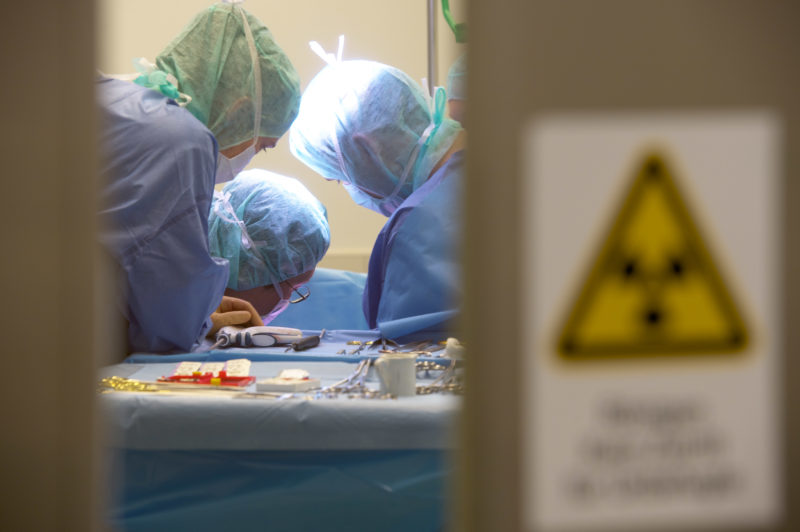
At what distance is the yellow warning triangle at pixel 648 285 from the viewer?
18.0 inches

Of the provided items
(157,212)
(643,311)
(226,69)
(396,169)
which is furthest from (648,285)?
(396,169)

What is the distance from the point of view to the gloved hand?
1946mm

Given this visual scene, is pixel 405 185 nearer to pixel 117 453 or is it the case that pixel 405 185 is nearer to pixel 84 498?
pixel 117 453

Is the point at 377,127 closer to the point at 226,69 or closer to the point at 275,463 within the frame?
the point at 226,69

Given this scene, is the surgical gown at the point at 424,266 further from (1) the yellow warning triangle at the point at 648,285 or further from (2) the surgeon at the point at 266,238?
(1) the yellow warning triangle at the point at 648,285

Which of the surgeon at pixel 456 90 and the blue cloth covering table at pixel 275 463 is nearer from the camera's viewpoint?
the blue cloth covering table at pixel 275 463

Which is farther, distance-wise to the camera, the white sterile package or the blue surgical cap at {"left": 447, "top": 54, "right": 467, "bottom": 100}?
the blue surgical cap at {"left": 447, "top": 54, "right": 467, "bottom": 100}

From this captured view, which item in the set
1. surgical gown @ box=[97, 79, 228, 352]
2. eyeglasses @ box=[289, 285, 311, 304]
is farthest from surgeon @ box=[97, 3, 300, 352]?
eyeglasses @ box=[289, 285, 311, 304]

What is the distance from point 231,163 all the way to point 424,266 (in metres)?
0.72

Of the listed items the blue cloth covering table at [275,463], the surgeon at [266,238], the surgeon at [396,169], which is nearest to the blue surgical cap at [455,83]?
the surgeon at [396,169]

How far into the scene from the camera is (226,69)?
6.04ft

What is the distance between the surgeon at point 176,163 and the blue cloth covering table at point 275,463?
48cm

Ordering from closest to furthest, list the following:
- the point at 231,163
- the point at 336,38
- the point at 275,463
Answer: the point at 275,463 → the point at 231,163 → the point at 336,38

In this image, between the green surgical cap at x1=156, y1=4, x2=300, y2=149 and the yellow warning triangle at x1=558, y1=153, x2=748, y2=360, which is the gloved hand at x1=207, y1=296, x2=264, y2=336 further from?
the yellow warning triangle at x1=558, y1=153, x2=748, y2=360
